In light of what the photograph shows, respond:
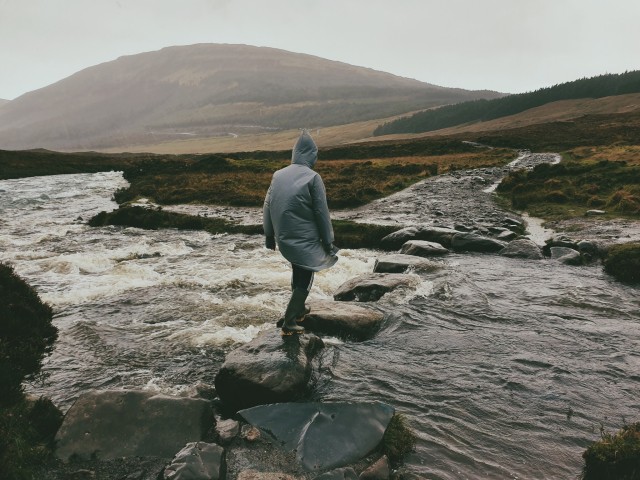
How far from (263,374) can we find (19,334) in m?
5.25

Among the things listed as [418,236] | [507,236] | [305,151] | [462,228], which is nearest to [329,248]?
[305,151]

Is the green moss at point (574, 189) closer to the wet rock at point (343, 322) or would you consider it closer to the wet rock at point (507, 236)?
the wet rock at point (507, 236)

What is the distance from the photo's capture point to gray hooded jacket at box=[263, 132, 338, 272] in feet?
24.0

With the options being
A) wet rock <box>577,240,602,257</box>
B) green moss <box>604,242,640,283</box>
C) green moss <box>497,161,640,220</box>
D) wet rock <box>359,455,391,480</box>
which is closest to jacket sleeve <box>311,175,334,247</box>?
wet rock <box>359,455,391,480</box>

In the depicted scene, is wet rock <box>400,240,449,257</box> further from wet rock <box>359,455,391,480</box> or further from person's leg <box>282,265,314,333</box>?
wet rock <box>359,455,391,480</box>

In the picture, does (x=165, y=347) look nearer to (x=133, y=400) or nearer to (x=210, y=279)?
(x=133, y=400)

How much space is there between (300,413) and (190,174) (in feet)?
155

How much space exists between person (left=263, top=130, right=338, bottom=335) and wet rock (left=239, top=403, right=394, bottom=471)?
7.78 ft

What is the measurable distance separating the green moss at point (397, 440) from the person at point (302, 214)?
9.17 feet

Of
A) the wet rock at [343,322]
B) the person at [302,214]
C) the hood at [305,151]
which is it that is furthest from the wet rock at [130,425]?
the hood at [305,151]

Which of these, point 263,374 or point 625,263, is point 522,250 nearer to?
point 625,263

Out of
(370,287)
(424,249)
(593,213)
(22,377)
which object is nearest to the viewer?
(22,377)

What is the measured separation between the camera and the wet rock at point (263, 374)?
6598 millimetres

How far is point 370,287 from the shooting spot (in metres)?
11.9
